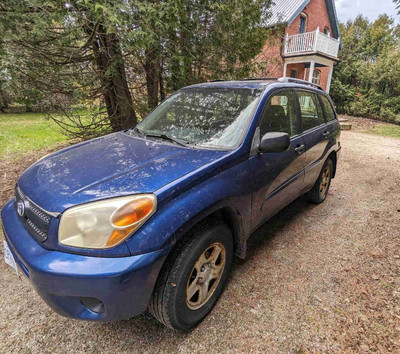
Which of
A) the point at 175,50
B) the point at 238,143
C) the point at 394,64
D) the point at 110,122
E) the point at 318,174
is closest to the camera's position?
the point at 238,143

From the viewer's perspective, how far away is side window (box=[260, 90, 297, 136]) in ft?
8.06

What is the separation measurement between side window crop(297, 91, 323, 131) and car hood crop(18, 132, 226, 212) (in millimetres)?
1665

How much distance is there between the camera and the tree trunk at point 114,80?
440 cm

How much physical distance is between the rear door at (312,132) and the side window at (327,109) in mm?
157

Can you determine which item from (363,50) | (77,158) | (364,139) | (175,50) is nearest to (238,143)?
(77,158)

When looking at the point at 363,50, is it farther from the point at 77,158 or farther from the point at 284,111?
the point at 77,158

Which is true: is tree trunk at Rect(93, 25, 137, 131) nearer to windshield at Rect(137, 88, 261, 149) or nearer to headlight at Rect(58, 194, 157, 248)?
windshield at Rect(137, 88, 261, 149)

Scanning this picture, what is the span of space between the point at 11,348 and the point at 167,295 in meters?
1.16

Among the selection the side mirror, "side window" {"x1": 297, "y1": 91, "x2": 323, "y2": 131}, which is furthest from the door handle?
the side mirror

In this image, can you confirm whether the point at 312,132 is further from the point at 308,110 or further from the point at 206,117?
the point at 206,117

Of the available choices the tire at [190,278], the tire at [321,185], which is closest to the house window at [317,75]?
the tire at [321,185]

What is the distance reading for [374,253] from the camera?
9.34ft

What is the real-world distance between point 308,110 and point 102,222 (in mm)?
2933

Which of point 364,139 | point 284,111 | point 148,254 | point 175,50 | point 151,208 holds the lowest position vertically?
point 364,139
